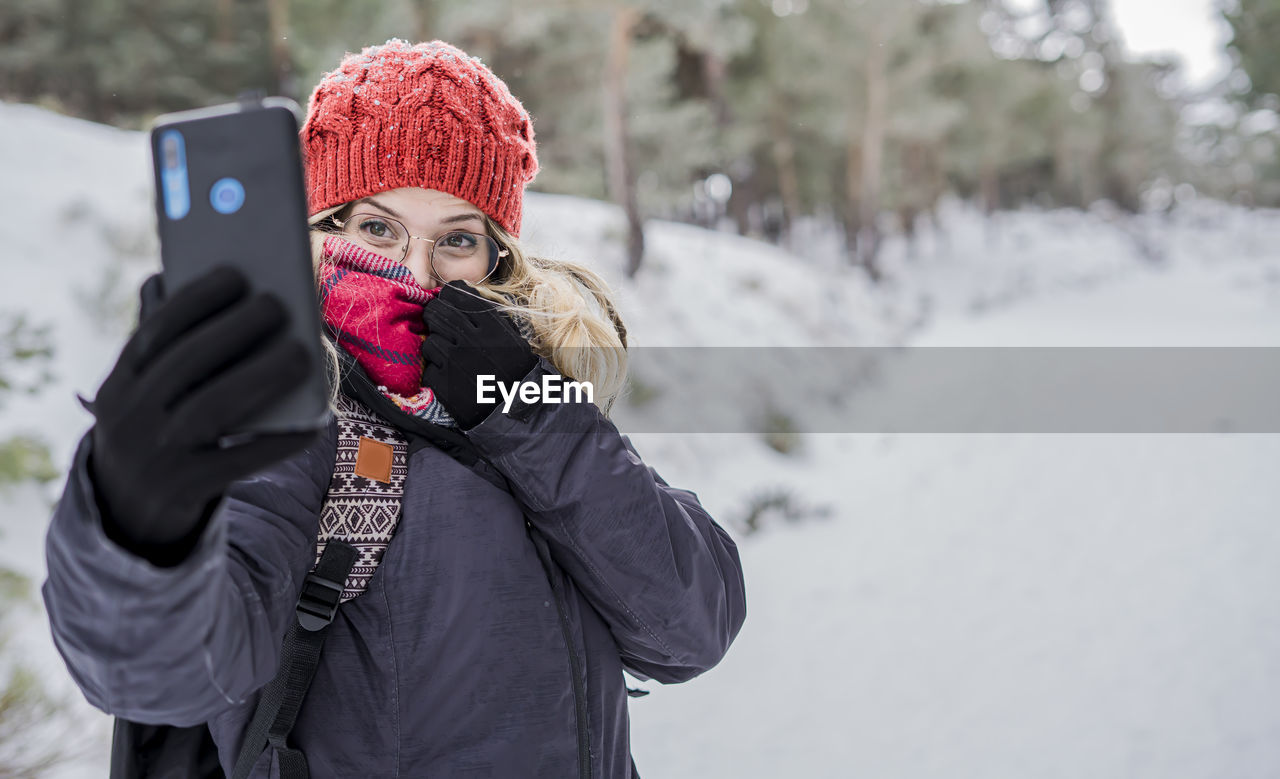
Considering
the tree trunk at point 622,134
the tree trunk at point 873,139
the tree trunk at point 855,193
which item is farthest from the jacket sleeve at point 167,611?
the tree trunk at point 855,193

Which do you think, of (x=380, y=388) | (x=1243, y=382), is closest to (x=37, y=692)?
(x=380, y=388)

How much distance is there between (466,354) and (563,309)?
351 mm

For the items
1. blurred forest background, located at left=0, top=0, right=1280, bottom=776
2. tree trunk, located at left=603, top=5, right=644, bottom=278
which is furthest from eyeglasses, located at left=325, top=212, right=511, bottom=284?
tree trunk, located at left=603, top=5, right=644, bottom=278

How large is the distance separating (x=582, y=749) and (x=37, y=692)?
8.94ft

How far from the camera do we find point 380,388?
4.48 ft

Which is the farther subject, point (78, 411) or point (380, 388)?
point (78, 411)

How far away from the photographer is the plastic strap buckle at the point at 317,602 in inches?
44.7

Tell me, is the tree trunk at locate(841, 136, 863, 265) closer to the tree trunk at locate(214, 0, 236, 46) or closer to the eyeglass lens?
the tree trunk at locate(214, 0, 236, 46)

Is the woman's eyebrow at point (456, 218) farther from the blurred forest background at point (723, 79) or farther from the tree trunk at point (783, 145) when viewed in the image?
the tree trunk at point (783, 145)

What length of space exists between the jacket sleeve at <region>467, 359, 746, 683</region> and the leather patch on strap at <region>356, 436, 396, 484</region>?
15 cm

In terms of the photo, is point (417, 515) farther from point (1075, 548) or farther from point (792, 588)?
point (1075, 548)

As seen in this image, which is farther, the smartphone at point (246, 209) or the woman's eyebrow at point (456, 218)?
the woman's eyebrow at point (456, 218)

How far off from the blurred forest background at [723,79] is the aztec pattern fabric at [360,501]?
735cm

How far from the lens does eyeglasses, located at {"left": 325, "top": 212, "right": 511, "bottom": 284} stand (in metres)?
1.57
